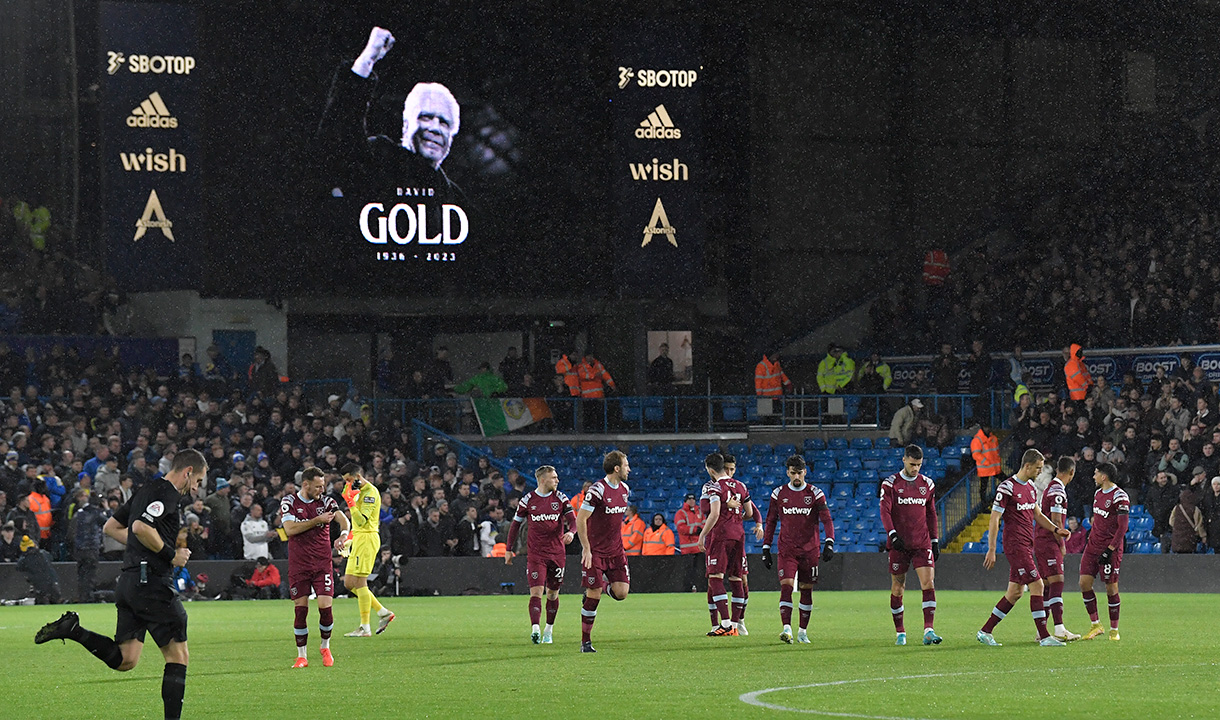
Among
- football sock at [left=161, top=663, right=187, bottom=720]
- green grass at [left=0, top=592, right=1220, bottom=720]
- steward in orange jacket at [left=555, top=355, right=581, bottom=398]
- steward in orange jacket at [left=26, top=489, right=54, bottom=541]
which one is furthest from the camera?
steward in orange jacket at [left=555, top=355, right=581, bottom=398]

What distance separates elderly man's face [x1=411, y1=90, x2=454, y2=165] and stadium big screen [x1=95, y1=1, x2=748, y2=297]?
27 mm

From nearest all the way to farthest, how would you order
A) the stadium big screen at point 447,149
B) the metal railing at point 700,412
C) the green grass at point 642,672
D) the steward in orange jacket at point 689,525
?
the green grass at point 642,672, the stadium big screen at point 447,149, the steward in orange jacket at point 689,525, the metal railing at point 700,412

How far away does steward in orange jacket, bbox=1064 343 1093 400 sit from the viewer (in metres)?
35.3

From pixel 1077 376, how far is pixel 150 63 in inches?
752

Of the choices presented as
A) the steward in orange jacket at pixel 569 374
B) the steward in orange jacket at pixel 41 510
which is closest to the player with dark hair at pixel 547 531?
the steward in orange jacket at pixel 41 510

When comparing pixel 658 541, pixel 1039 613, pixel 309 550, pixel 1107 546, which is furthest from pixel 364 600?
pixel 658 541

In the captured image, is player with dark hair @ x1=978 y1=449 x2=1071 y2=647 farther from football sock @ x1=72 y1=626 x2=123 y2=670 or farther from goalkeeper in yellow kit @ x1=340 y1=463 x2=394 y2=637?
football sock @ x1=72 y1=626 x2=123 y2=670

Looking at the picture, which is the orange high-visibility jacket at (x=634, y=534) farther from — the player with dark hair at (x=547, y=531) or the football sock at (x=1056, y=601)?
the football sock at (x=1056, y=601)

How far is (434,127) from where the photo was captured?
108ft

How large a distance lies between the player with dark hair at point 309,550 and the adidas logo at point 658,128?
1745cm

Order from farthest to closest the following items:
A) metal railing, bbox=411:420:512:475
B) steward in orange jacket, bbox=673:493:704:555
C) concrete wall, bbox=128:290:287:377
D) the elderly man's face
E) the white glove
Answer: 1. concrete wall, bbox=128:290:287:377
2. metal railing, bbox=411:420:512:475
3. steward in orange jacket, bbox=673:493:704:555
4. the elderly man's face
5. the white glove

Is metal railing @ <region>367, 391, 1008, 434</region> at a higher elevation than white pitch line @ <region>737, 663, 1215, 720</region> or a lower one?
higher

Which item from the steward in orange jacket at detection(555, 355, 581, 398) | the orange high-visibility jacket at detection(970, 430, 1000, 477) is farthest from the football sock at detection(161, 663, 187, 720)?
the steward in orange jacket at detection(555, 355, 581, 398)

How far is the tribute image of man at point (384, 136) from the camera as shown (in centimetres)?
3247
